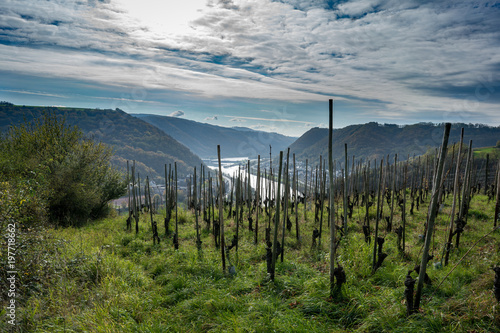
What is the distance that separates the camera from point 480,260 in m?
5.30

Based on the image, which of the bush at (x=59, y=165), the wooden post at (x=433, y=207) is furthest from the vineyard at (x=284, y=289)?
the bush at (x=59, y=165)

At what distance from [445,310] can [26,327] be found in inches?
284

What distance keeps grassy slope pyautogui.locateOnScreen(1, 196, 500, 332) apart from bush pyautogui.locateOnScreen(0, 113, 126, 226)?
832 cm

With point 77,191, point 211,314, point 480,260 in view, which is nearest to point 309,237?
point 480,260

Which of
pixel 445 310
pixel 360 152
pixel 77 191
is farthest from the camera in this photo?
pixel 360 152

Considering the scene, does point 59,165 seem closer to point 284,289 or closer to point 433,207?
point 284,289

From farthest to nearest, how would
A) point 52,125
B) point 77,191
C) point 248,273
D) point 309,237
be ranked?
1. point 52,125
2. point 77,191
3. point 309,237
4. point 248,273

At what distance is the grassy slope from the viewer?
3717 millimetres

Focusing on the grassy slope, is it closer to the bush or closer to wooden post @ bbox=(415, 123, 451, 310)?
wooden post @ bbox=(415, 123, 451, 310)

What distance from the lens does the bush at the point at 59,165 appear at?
1292cm

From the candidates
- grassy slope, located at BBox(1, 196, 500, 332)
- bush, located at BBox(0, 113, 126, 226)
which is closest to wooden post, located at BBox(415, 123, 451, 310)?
grassy slope, located at BBox(1, 196, 500, 332)

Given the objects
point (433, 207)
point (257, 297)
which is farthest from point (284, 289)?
point (433, 207)

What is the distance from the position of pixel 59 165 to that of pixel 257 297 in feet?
49.7

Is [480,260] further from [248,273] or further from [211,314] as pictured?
[211,314]
